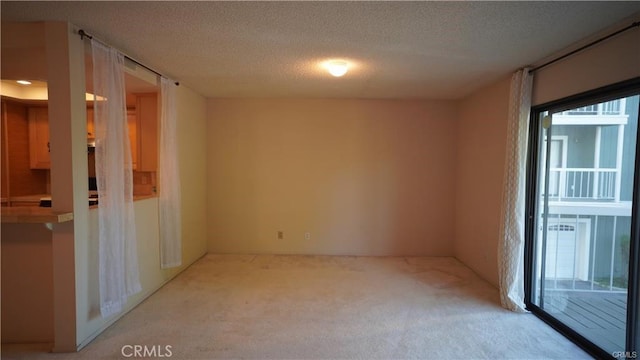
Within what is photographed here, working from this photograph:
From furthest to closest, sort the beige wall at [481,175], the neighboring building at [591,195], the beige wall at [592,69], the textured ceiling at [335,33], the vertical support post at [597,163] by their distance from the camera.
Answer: the beige wall at [481,175], the vertical support post at [597,163], the neighboring building at [591,195], the beige wall at [592,69], the textured ceiling at [335,33]

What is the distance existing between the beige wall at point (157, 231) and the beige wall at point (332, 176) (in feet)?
1.04

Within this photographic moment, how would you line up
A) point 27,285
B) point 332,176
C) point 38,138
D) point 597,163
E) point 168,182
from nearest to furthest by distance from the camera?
1. point 27,285
2. point 597,163
3. point 168,182
4. point 38,138
5. point 332,176

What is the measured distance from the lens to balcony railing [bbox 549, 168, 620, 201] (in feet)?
8.63

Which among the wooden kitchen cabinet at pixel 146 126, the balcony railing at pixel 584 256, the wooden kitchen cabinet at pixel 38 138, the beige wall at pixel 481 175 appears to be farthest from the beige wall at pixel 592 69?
the wooden kitchen cabinet at pixel 38 138

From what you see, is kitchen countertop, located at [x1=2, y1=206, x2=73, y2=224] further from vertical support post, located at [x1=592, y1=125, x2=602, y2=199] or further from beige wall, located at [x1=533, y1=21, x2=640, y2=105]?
vertical support post, located at [x1=592, y1=125, x2=602, y2=199]

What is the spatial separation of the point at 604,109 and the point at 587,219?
1019mm

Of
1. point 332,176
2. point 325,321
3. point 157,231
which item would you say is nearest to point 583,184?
point 325,321

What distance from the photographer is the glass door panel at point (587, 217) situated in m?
2.48

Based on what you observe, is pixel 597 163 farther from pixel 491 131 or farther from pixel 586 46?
pixel 491 131

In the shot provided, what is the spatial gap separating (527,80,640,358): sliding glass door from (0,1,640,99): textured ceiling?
688 mm

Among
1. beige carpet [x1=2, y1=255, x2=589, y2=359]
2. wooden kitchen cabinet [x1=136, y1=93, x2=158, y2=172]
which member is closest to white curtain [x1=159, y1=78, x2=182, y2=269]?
wooden kitchen cabinet [x1=136, y1=93, x2=158, y2=172]

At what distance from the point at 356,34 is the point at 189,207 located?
10.7ft

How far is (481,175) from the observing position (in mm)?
4250

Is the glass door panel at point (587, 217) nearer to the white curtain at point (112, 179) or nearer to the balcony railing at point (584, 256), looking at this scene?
the balcony railing at point (584, 256)
